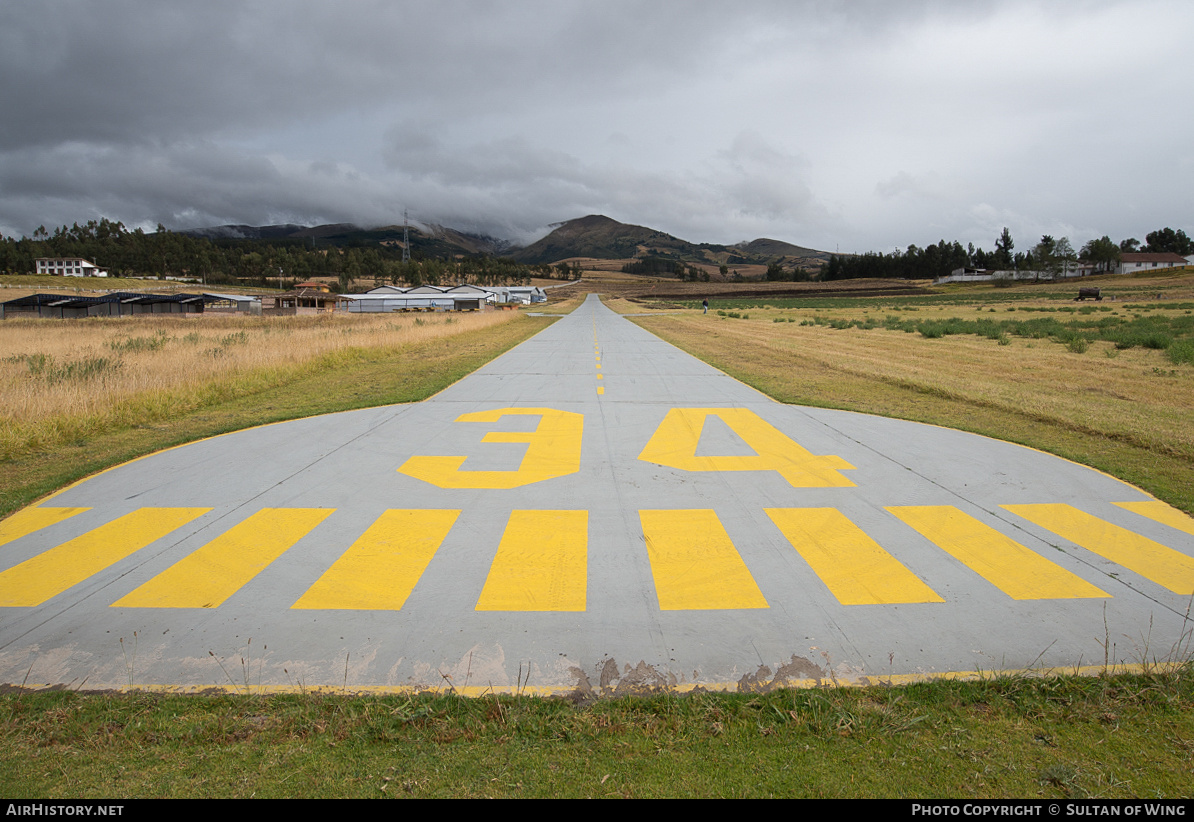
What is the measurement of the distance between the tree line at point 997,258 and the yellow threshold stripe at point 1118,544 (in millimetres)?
152031

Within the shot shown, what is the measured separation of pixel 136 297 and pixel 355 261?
318ft

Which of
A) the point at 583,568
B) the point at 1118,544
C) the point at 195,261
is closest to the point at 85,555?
the point at 583,568

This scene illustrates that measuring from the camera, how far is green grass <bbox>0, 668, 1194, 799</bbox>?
107 inches

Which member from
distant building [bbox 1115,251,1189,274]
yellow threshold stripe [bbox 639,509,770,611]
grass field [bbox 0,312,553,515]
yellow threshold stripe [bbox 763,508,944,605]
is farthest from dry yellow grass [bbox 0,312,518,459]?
distant building [bbox 1115,251,1189,274]

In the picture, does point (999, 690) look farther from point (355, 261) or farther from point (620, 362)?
point (355, 261)

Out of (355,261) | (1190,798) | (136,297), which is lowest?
(1190,798)

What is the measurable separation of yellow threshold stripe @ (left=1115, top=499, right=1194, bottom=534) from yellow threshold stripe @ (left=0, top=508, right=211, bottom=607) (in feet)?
31.8

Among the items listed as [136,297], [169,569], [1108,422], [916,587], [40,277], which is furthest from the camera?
[40,277]

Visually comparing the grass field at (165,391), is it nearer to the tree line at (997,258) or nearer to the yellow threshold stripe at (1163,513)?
the yellow threshold stripe at (1163,513)

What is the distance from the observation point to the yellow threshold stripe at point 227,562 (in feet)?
14.5

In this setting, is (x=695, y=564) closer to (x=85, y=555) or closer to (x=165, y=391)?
(x=85, y=555)

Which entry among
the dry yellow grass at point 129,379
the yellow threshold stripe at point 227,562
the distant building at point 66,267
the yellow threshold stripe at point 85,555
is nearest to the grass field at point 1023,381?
the yellow threshold stripe at point 227,562

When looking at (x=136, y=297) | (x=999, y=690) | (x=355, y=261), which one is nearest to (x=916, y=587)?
(x=999, y=690)

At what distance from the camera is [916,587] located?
4594 millimetres
